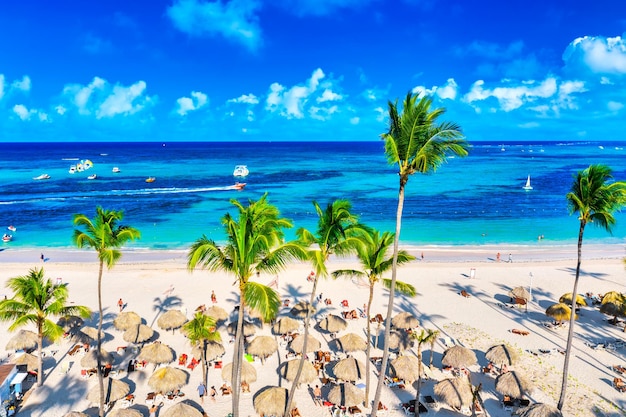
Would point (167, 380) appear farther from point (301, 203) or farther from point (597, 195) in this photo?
point (301, 203)

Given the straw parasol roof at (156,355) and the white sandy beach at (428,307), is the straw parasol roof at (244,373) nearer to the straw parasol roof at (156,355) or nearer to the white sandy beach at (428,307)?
the white sandy beach at (428,307)

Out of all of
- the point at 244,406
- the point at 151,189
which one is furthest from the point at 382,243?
the point at 151,189

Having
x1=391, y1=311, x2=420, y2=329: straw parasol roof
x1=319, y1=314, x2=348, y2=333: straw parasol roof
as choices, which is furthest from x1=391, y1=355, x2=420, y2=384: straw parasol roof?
x1=319, y1=314, x2=348, y2=333: straw parasol roof

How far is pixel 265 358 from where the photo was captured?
19.7 m

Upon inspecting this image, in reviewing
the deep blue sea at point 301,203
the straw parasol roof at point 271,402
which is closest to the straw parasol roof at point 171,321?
the straw parasol roof at point 271,402

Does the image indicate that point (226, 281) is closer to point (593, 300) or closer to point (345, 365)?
point (345, 365)

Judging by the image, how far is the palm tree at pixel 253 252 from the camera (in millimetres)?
10648

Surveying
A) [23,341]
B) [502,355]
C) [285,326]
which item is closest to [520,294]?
[502,355]

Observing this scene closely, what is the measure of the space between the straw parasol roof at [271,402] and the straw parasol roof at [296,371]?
1815 millimetres

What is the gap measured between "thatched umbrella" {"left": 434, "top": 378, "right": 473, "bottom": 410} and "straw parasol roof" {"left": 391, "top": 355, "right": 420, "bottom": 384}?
126cm

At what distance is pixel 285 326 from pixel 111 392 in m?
8.31

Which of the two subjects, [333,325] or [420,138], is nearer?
[420,138]

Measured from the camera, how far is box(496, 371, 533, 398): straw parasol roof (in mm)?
16109

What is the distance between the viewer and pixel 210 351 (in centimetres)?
1866
